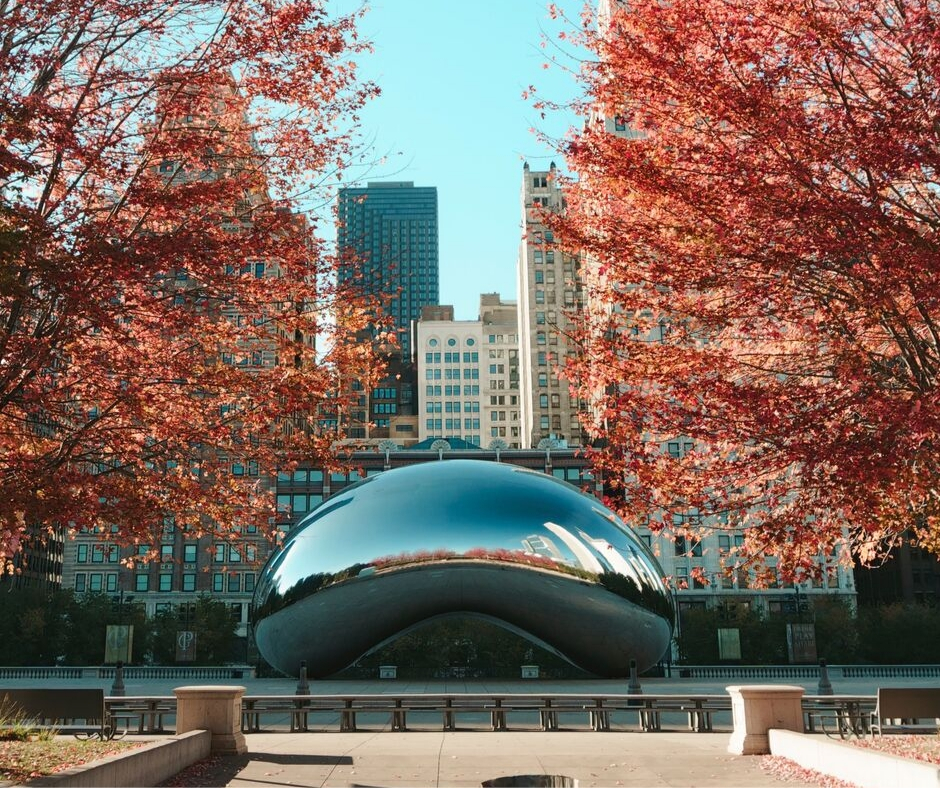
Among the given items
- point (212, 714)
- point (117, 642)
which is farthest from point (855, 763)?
point (117, 642)

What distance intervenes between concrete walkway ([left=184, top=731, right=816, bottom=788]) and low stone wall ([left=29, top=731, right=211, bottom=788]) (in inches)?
10.9

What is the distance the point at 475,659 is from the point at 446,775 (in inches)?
1461

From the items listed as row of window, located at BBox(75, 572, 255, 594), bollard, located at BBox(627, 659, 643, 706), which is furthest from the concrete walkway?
row of window, located at BBox(75, 572, 255, 594)

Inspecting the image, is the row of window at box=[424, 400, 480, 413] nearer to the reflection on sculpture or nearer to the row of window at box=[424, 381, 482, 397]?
the row of window at box=[424, 381, 482, 397]

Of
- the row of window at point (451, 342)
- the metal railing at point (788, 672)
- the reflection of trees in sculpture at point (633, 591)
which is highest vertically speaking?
the row of window at point (451, 342)

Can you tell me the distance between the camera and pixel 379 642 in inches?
915

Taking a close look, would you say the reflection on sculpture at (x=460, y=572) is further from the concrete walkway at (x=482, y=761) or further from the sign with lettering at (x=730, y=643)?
the sign with lettering at (x=730, y=643)

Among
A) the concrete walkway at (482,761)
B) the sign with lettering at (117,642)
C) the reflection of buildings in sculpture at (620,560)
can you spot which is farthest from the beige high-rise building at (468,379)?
the concrete walkway at (482,761)

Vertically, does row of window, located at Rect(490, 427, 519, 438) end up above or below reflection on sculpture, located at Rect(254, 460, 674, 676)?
above

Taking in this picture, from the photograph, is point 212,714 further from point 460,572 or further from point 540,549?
point 540,549

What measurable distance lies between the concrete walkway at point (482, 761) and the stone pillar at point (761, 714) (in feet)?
1.35

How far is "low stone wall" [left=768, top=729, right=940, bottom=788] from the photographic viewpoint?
28.0 ft

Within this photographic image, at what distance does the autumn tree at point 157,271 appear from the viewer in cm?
1134

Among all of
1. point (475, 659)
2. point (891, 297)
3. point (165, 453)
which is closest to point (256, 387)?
point (165, 453)
